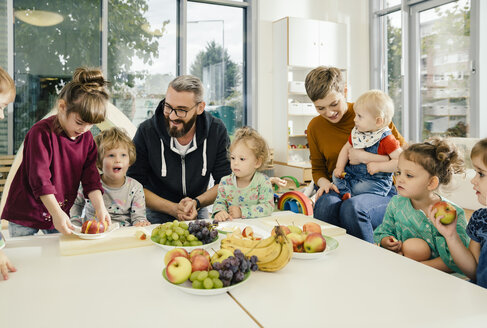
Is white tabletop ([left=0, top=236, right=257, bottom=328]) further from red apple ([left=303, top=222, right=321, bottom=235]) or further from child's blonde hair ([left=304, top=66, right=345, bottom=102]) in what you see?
child's blonde hair ([left=304, top=66, right=345, bottom=102])

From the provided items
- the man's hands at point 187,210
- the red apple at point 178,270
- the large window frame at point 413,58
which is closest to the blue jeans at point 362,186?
the man's hands at point 187,210

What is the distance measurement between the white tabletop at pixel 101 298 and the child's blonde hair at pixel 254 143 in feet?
3.07

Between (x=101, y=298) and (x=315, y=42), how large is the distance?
5.26m

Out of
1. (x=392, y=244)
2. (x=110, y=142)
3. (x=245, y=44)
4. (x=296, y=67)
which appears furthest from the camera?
(x=245, y=44)

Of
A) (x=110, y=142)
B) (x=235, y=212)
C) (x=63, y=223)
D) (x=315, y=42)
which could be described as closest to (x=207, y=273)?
(x=63, y=223)

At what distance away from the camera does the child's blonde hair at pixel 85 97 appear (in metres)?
1.62

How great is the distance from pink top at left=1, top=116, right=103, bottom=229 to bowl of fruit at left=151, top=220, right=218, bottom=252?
58 centimetres

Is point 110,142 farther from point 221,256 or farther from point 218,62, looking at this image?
point 218,62

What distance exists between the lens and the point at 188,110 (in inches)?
90.0

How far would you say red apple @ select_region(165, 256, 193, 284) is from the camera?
959mm

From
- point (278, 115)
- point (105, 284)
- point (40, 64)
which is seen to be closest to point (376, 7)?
point (278, 115)

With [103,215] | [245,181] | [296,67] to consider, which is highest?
[296,67]

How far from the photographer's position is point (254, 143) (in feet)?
6.86

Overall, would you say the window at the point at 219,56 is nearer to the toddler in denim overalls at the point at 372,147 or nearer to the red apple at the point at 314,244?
the toddler in denim overalls at the point at 372,147
